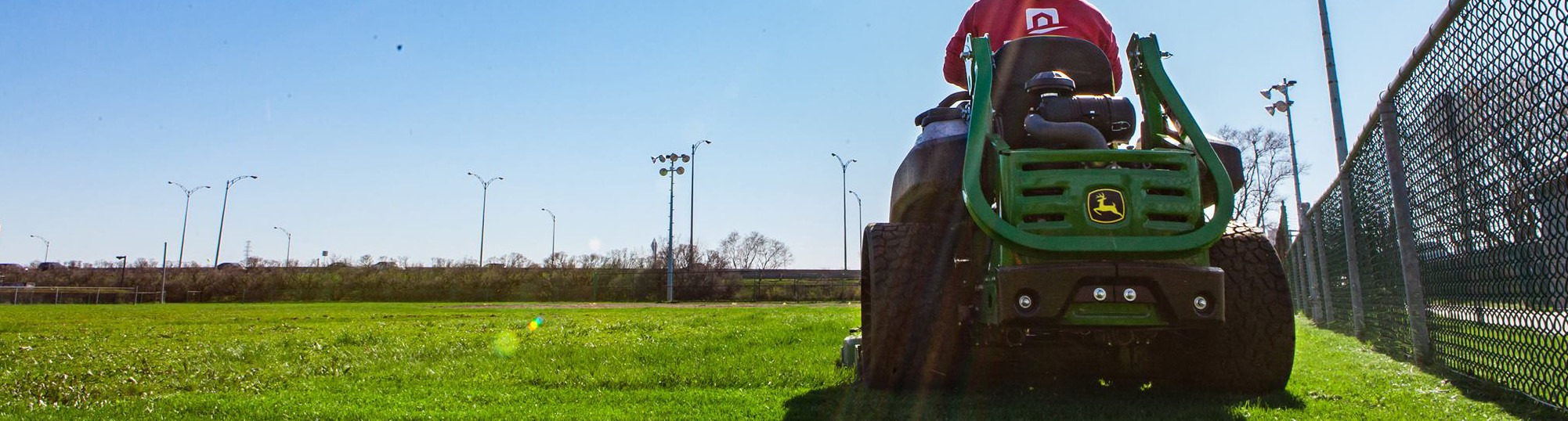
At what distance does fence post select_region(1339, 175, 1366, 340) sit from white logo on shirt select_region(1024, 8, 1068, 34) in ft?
13.9

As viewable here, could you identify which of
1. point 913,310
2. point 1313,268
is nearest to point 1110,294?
point 913,310

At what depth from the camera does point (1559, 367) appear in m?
3.47

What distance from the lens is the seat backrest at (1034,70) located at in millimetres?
4211

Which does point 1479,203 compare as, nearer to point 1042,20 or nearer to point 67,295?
point 1042,20

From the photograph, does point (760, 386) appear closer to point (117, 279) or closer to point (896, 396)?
point (896, 396)

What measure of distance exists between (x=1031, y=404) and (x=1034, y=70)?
A: 1.51 m

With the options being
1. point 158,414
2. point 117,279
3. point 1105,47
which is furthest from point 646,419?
point 117,279

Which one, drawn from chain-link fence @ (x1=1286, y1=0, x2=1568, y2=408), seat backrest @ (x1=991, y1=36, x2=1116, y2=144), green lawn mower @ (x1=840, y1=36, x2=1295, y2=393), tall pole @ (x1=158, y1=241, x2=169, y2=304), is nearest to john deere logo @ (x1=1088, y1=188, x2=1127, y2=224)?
green lawn mower @ (x1=840, y1=36, x2=1295, y2=393)

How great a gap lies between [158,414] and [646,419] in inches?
88.4

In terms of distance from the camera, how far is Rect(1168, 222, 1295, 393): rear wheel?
3.94m

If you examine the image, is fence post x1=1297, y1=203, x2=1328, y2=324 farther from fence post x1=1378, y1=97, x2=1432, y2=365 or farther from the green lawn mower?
the green lawn mower

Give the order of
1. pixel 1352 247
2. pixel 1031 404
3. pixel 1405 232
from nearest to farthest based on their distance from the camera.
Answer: pixel 1031 404 → pixel 1405 232 → pixel 1352 247

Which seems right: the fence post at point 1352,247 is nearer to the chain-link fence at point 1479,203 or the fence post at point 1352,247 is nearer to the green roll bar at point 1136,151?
the chain-link fence at point 1479,203

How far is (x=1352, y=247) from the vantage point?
25.6ft
